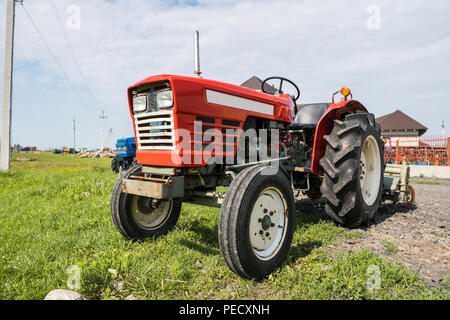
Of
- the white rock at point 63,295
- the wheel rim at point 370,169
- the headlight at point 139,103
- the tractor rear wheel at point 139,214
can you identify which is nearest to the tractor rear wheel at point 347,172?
the wheel rim at point 370,169

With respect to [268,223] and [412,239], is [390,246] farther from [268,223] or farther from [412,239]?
[268,223]

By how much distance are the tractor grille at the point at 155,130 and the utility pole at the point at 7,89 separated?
932 cm

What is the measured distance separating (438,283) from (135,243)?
2773mm

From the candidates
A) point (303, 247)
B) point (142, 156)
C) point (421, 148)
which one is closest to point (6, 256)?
point (142, 156)

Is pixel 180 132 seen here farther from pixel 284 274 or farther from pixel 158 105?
pixel 284 274

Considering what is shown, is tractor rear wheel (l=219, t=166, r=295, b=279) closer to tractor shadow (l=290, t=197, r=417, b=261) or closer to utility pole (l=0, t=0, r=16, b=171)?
tractor shadow (l=290, t=197, r=417, b=261)

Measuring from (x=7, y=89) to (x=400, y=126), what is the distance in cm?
2832

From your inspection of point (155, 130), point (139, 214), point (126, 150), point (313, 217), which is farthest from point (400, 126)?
point (155, 130)

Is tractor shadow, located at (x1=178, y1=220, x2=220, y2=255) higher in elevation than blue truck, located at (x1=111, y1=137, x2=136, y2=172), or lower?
lower

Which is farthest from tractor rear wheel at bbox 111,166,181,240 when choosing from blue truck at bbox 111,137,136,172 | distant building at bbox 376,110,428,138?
distant building at bbox 376,110,428,138

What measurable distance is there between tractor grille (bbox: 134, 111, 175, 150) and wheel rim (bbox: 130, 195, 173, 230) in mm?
666

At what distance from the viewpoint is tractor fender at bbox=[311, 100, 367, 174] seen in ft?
11.2

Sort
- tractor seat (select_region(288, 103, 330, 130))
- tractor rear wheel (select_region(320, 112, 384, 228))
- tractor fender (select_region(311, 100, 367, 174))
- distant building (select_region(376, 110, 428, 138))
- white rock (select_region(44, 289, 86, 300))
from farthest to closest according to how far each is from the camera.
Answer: distant building (select_region(376, 110, 428, 138)) < tractor seat (select_region(288, 103, 330, 130)) < tractor fender (select_region(311, 100, 367, 174)) < tractor rear wheel (select_region(320, 112, 384, 228)) < white rock (select_region(44, 289, 86, 300))

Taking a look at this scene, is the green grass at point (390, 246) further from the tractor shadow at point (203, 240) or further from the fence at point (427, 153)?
the fence at point (427, 153)
